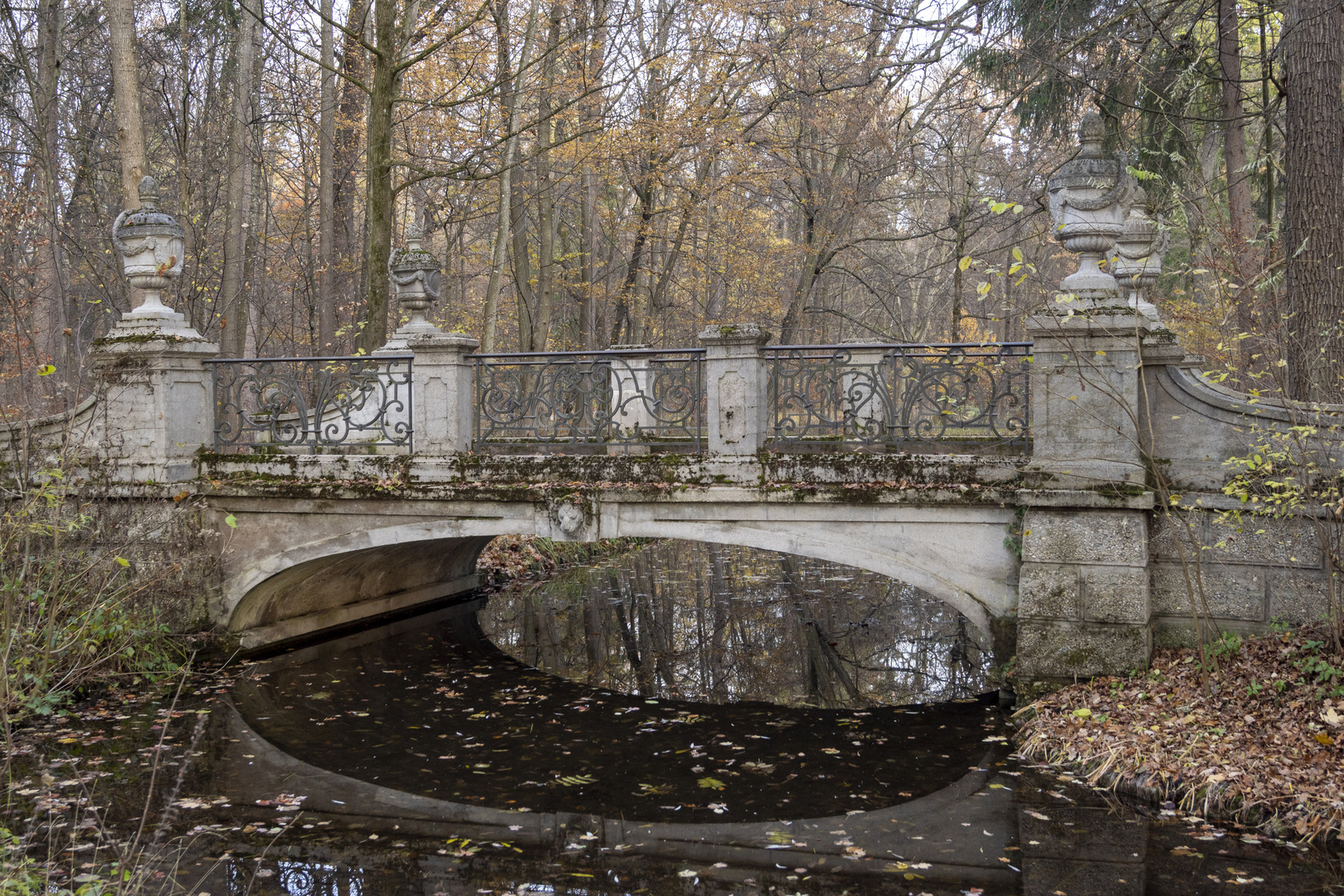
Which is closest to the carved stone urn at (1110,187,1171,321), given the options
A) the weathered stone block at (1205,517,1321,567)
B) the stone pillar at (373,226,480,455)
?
the weathered stone block at (1205,517,1321,567)

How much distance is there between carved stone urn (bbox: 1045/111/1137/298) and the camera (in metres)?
7.22

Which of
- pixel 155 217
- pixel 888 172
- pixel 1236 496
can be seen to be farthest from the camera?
pixel 888 172

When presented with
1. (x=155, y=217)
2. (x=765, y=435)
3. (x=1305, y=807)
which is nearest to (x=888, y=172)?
(x=765, y=435)

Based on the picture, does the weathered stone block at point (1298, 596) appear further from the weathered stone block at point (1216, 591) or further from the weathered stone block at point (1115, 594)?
the weathered stone block at point (1115, 594)

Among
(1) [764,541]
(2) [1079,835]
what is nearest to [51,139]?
(1) [764,541]

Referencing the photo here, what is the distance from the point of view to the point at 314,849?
18.1 feet

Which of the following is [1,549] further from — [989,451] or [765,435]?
[989,451]

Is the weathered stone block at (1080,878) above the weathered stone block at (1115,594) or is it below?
below

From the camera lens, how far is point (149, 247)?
9.15 m

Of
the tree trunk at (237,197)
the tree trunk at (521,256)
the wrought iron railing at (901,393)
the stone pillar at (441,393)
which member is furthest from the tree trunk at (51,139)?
the wrought iron railing at (901,393)

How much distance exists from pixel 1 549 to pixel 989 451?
7577 mm

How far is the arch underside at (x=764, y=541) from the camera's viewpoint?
7.66 meters

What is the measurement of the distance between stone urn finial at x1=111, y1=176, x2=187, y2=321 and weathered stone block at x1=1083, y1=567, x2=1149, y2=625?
8.28 metres

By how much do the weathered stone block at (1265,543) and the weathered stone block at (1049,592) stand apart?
100 cm
